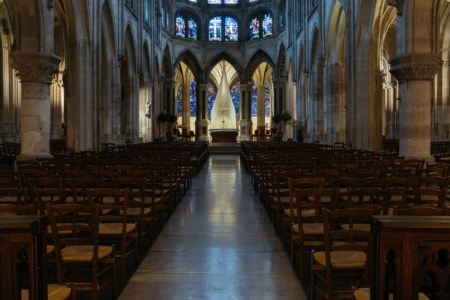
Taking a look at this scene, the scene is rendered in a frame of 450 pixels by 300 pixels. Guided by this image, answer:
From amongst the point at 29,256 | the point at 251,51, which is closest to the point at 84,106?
the point at 29,256

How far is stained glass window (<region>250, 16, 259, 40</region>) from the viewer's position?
142 ft

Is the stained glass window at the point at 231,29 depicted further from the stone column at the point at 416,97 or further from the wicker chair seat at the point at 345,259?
the wicker chair seat at the point at 345,259

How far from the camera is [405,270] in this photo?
2102mm

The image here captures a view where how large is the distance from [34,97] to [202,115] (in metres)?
32.4

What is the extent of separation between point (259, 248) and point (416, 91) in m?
8.21

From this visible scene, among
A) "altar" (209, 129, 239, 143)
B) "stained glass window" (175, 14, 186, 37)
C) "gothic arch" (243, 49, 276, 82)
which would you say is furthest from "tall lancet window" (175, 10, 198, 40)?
"altar" (209, 129, 239, 143)

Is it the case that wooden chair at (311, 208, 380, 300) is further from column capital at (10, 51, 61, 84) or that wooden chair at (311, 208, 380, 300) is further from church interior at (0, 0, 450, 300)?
column capital at (10, 51, 61, 84)

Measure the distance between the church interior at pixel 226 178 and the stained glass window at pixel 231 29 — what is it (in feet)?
29.3

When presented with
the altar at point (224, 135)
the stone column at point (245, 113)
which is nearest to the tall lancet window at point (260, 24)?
the stone column at point (245, 113)

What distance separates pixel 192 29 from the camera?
1694 inches

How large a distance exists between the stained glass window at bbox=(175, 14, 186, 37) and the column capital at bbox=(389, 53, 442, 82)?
3361 cm

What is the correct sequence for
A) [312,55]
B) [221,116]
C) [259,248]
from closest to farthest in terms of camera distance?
[259,248] < [312,55] < [221,116]

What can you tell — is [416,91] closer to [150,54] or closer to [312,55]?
[312,55]

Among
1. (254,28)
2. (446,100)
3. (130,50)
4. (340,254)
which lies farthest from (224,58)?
(340,254)
